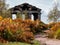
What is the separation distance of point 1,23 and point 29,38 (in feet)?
6.29

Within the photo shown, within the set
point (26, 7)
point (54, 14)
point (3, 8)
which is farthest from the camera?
point (26, 7)

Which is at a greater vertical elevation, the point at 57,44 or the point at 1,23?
the point at 1,23

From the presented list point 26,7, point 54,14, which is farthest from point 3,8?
point 26,7

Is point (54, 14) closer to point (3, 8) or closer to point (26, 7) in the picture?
point (26, 7)

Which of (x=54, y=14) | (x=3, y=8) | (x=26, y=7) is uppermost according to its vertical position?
(x=3, y=8)

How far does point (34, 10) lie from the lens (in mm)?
54031

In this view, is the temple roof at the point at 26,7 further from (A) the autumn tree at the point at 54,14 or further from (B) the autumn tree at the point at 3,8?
(B) the autumn tree at the point at 3,8

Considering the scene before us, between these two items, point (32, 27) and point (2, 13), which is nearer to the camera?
point (32, 27)

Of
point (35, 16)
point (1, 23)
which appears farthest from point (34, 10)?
point (1, 23)

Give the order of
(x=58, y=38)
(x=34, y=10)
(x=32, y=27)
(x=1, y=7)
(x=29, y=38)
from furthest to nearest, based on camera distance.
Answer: (x=34, y=10), (x=1, y=7), (x=32, y=27), (x=58, y=38), (x=29, y=38)

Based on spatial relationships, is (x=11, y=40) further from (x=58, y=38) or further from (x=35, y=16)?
(x=35, y=16)

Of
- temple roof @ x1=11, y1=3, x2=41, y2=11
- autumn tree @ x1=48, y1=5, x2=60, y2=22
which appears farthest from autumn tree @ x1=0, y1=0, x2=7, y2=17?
temple roof @ x1=11, y1=3, x2=41, y2=11

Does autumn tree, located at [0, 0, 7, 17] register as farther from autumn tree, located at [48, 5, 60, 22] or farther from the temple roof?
the temple roof

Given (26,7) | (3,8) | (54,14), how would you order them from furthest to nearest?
1. (26,7)
2. (54,14)
3. (3,8)
